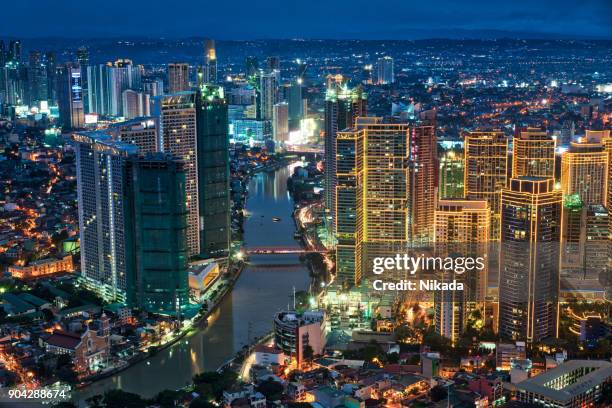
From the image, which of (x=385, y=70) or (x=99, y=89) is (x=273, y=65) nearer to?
(x=99, y=89)

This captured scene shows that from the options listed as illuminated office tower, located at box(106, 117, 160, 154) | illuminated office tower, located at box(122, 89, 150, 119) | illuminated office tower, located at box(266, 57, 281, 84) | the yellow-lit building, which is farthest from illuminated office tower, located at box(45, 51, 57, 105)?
the yellow-lit building

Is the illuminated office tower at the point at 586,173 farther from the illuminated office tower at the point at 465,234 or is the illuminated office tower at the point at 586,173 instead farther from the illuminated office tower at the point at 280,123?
the illuminated office tower at the point at 280,123

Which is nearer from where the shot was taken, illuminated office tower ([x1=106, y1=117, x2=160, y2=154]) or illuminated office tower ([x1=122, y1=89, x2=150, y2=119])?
illuminated office tower ([x1=106, y1=117, x2=160, y2=154])

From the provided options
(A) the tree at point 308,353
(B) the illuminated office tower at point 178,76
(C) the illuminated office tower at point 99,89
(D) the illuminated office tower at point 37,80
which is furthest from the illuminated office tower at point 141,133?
(D) the illuminated office tower at point 37,80

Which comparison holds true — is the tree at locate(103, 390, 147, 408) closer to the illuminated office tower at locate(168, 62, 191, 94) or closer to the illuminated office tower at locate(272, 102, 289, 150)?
the illuminated office tower at locate(168, 62, 191, 94)

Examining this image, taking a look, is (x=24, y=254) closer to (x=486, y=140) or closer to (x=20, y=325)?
(x=20, y=325)

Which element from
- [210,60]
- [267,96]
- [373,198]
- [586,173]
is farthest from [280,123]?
[373,198]
